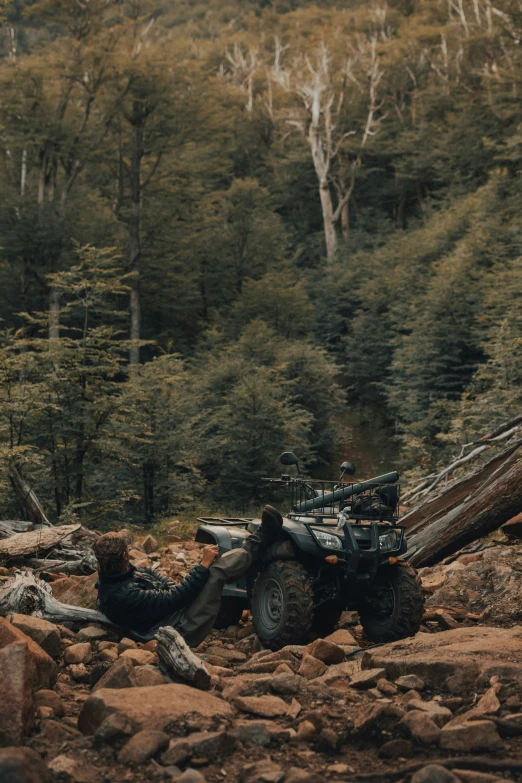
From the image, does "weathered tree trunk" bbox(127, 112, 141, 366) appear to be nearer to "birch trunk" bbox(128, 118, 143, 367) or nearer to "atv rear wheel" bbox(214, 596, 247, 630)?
"birch trunk" bbox(128, 118, 143, 367)

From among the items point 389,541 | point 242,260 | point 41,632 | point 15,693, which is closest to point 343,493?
point 389,541

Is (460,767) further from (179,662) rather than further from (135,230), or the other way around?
(135,230)

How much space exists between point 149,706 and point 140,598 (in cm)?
174

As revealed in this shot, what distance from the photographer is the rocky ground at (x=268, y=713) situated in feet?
12.0

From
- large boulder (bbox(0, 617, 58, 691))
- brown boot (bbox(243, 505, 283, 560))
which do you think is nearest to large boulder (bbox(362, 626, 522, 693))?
brown boot (bbox(243, 505, 283, 560))

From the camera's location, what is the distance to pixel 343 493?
7.11m

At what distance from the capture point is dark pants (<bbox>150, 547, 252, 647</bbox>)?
19.1ft

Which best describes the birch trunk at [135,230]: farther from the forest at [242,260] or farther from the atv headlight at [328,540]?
the atv headlight at [328,540]

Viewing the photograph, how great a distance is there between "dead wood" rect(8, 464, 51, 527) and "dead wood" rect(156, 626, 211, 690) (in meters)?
7.52

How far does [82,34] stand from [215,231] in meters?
11.5

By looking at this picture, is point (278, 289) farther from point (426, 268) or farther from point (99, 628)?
point (99, 628)

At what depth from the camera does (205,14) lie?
8944 centimetres

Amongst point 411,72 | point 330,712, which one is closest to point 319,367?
point 330,712

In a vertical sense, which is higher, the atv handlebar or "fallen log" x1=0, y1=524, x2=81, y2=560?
the atv handlebar
